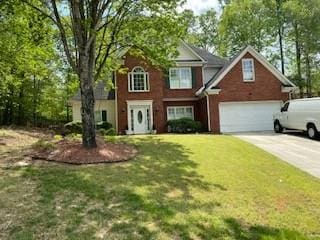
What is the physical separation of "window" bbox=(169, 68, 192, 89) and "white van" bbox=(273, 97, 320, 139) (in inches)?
303

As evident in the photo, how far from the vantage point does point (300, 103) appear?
20.7 m

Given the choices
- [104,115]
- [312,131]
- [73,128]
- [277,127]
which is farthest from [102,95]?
[312,131]

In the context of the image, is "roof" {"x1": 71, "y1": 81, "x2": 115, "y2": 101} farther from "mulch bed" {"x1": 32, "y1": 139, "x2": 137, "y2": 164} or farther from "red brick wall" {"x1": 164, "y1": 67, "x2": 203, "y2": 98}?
"mulch bed" {"x1": 32, "y1": 139, "x2": 137, "y2": 164}

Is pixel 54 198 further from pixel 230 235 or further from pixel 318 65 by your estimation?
pixel 318 65

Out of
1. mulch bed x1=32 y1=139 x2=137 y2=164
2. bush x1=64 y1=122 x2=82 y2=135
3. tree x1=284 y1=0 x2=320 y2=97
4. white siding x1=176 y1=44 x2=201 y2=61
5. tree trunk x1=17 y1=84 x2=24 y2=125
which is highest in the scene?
tree x1=284 y1=0 x2=320 y2=97

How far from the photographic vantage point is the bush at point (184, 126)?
1014 inches

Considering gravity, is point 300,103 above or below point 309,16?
below

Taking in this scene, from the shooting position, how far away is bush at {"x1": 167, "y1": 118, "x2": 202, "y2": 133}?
1014 inches

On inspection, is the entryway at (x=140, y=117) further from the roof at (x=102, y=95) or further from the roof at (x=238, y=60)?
the roof at (x=238, y=60)

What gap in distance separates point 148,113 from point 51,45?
29.7 feet

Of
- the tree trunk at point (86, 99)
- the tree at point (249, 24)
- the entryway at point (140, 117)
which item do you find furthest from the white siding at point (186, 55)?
the tree trunk at point (86, 99)

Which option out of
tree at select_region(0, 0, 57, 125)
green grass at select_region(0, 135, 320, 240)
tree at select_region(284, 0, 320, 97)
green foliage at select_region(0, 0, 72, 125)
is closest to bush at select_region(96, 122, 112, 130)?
green foliage at select_region(0, 0, 72, 125)

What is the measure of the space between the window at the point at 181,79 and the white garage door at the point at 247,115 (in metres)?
3.85

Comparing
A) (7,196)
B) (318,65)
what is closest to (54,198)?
(7,196)
